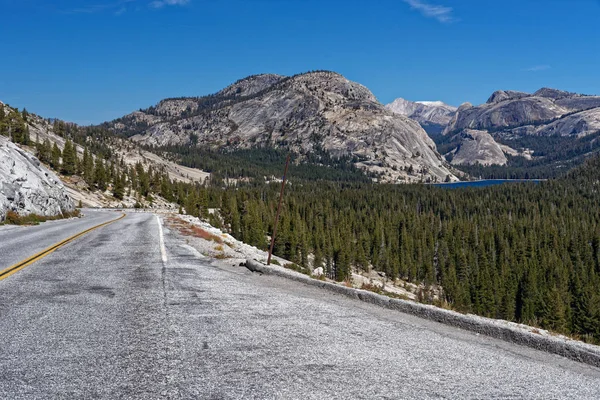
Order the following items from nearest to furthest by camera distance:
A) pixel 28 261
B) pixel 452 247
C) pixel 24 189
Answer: pixel 28 261 < pixel 24 189 < pixel 452 247

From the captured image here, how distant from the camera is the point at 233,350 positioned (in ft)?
20.0

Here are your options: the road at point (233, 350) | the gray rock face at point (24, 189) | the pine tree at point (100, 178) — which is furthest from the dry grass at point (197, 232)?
the pine tree at point (100, 178)

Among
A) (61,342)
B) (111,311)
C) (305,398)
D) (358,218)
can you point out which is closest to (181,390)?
(305,398)

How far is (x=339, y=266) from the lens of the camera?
94.6 m

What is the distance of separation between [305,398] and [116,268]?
33.3 ft

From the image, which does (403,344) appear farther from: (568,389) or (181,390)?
(181,390)

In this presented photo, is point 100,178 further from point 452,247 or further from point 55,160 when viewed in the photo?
point 452,247

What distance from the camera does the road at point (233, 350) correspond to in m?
4.88

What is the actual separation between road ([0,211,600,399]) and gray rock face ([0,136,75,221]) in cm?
2783

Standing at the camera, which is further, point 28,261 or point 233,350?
point 28,261

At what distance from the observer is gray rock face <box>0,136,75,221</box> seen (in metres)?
32.8

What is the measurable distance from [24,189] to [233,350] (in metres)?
38.8

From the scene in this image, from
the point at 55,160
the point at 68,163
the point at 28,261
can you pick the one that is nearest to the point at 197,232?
the point at 28,261

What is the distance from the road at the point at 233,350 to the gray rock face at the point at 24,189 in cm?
2783
